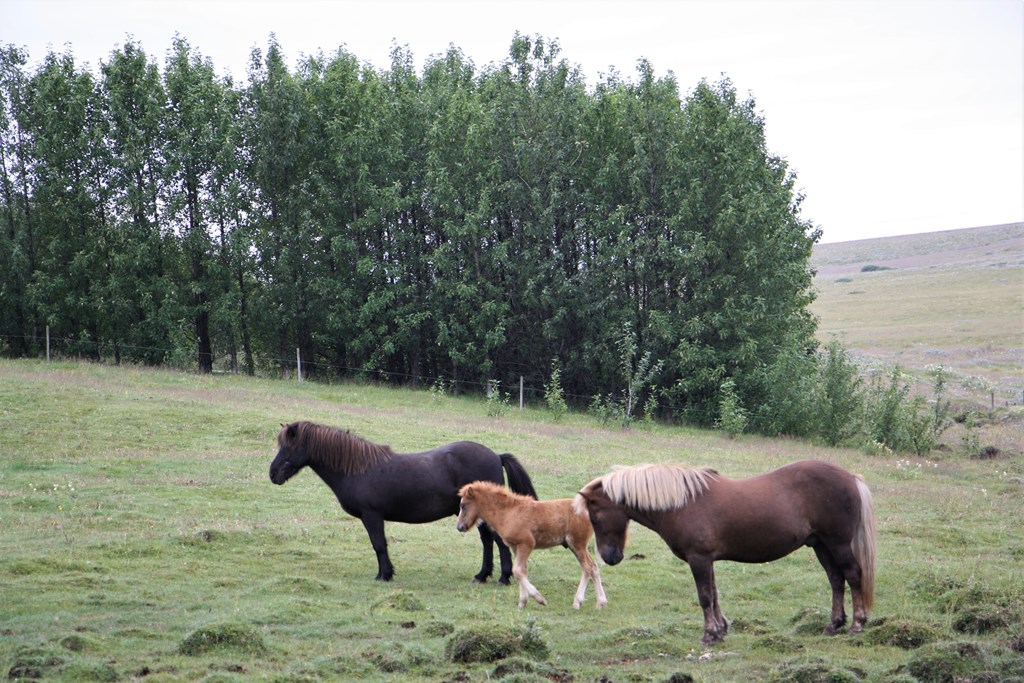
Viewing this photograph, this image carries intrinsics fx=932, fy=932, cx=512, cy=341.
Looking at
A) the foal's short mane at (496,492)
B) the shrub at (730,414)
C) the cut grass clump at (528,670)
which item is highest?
the foal's short mane at (496,492)

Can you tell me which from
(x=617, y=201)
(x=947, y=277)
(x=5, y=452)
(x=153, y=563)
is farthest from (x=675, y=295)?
(x=947, y=277)

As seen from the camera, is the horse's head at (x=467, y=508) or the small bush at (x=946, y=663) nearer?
the small bush at (x=946, y=663)

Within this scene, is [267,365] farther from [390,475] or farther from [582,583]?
[582,583]

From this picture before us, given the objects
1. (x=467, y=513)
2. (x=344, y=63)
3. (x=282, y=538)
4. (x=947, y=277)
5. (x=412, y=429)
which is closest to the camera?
(x=467, y=513)

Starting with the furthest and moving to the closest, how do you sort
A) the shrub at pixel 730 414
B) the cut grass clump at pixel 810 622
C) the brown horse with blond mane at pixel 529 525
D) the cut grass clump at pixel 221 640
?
the shrub at pixel 730 414 < the brown horse with blond mane at pixel 529 525 < the cut grass clump at pixel 810 622 < the cut grass clump at pixel 221 640

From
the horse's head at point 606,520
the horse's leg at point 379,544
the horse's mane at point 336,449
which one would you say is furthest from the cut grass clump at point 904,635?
the horse's mane at point 336,449

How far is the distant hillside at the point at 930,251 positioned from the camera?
12400 centimetres

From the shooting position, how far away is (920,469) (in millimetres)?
23891

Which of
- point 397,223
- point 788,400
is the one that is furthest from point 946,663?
point 397,223

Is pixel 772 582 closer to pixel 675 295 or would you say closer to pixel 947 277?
pixel 675 295

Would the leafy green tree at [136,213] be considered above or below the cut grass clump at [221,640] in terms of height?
above

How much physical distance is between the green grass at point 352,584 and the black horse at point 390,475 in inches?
27.5

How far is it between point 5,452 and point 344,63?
2610cm

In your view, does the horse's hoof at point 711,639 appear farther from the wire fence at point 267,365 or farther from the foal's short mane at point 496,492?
the wire fence at point 267,365
